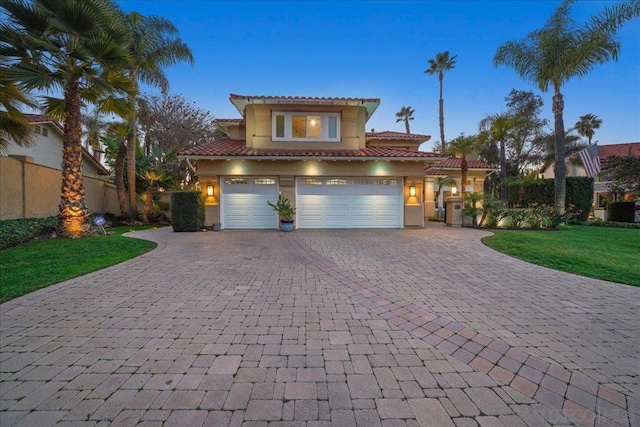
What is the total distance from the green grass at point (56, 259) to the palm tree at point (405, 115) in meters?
38.3

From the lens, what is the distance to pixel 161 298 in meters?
4.18

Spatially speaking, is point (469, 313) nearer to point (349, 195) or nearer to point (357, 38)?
point (349, 195)

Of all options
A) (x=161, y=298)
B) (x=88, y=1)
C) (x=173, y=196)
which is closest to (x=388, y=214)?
(x=173, y=196)

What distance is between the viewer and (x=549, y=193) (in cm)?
1820

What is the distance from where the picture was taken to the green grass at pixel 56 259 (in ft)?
16.0

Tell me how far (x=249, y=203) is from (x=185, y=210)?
2.82m

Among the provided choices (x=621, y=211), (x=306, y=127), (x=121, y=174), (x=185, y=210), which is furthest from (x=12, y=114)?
(x=621, y=211)

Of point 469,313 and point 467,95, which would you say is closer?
point 469,313

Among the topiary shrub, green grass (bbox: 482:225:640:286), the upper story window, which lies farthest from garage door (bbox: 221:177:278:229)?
the topiary shrub

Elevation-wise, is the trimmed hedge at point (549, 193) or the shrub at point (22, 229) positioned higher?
the trimmed hedge at point (549, 193)

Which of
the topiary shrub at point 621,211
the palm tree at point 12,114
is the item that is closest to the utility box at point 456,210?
the topiary shrub at point 621,211

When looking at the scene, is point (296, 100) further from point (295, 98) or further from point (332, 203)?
point (332, 203)

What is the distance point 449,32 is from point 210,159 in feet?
55.1

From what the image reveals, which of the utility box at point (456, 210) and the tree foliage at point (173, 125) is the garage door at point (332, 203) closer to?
the utility box at point (456, 210)
